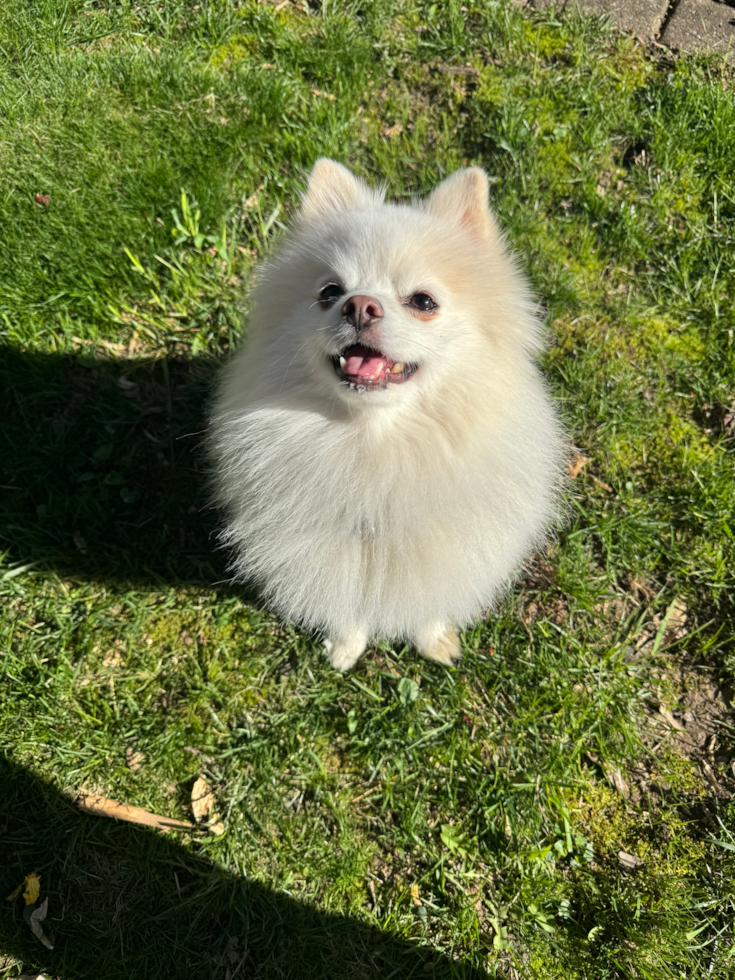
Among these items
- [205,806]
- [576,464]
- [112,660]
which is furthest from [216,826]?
[576,464]

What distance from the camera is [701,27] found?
371cm

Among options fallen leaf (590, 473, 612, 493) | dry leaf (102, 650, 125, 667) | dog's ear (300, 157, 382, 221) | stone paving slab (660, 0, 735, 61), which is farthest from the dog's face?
stone paving slab (660, 0, 735, 61)

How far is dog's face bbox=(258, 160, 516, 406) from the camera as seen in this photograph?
5.61 ft

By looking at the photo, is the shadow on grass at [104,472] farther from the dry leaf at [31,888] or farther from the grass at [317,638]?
the dry leaf at [31,888]

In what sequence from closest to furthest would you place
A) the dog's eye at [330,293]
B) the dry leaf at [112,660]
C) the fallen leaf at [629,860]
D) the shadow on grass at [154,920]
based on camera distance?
the dog's eye at [330,293] < the shadow on grass at [154,920] < the fallen leaf at [629,860] < the dry leaf at [112,660]

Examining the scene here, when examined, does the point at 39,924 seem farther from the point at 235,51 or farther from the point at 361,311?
the point at 235,51

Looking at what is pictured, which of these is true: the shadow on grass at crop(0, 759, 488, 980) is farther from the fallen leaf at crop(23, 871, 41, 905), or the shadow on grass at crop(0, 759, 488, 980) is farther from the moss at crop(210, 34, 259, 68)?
the moss at crop(210, 34, 259, 68)

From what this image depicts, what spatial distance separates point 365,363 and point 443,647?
1573 mm

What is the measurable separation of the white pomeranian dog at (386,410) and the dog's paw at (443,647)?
63 cm

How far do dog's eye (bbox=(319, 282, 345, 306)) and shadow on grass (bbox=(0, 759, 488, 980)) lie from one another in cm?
233

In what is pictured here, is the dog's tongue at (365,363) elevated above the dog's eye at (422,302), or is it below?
below

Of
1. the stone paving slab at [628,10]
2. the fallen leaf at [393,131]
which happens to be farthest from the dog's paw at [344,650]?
the stone paving slab at [628,10]

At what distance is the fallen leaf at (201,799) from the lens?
2648 mm

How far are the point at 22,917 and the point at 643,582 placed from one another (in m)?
3.16
